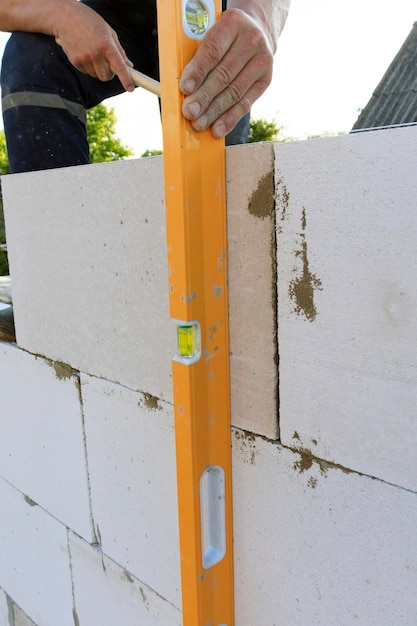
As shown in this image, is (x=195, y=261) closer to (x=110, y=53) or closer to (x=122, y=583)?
(x=110, y=53)

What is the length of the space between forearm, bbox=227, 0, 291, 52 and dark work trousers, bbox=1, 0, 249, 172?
0.44 m

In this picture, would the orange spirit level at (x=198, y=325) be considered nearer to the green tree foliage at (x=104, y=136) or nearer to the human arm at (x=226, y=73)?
the human arm at (x=226, y=73)

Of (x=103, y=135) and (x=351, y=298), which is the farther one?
(x=103, y=135)

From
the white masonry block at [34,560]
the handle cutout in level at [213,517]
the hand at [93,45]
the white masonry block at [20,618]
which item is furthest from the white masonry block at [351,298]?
the white masonry block at [20,618]

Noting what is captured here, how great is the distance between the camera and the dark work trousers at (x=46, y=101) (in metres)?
1.62

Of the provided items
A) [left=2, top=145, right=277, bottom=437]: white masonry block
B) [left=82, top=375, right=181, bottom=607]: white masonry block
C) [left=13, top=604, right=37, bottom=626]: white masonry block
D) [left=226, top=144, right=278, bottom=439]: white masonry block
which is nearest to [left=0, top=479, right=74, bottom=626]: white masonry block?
[left=13, top=604, right=37, bottom=626]: white masonry block

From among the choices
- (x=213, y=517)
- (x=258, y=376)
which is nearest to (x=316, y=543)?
(x=213, y=517)

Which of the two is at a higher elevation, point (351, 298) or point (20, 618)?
point (351, 298)

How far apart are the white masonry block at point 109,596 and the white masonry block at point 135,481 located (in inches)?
1.8

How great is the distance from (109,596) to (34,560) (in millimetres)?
539

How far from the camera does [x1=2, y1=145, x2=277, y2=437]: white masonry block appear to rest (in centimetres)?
107

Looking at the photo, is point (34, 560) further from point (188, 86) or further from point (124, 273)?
point (188, 86)

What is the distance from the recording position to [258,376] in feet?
3.64

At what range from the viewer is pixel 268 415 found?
1.11 m
